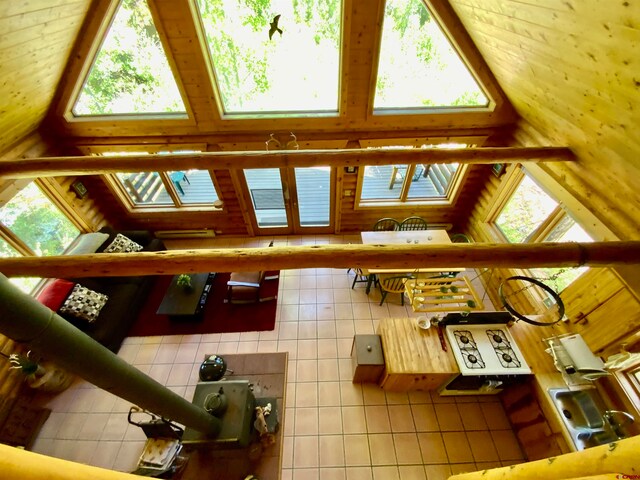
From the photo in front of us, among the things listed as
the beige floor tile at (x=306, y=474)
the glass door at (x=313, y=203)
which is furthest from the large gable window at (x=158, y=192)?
the beige floor tile at (x=306, y=474)

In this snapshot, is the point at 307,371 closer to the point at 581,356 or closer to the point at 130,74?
the point at 581,356

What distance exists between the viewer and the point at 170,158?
3557 mm

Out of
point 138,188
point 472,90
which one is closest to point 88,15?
point 138,188

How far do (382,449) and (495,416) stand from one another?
67.2 inches

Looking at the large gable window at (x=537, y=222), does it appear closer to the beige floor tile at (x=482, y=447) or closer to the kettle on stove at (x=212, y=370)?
the beige floor tile at (x=482, y=447)

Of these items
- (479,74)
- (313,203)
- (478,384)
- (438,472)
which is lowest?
(438,472)

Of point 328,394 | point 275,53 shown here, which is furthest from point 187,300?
point 275,53

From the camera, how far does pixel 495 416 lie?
154 inches

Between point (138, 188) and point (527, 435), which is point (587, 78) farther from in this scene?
point (138, 188)

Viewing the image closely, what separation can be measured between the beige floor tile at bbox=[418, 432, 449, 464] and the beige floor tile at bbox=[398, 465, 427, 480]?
0.40 feet

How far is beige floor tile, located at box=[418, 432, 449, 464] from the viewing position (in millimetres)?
3512

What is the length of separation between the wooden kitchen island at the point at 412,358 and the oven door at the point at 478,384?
0.11 meters

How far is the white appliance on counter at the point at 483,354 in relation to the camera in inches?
137

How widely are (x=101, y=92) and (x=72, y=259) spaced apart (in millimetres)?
3587
